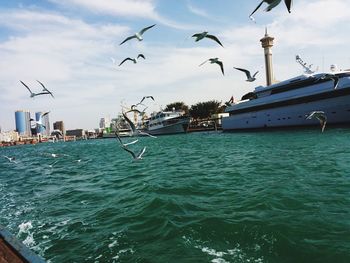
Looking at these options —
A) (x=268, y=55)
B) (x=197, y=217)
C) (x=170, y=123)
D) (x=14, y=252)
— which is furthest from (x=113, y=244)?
(x=170, y=123)

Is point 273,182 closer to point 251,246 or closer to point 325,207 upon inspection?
point 325,207

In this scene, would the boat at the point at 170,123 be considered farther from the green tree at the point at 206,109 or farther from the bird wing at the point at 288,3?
the bird wing at the point at 288,3

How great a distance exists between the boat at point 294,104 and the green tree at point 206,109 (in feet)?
125

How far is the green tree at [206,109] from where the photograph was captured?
108 m

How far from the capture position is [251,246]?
22.1 ft

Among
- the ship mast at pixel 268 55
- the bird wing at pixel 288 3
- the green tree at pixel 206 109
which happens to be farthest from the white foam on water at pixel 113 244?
the green tree at pixel 206 109

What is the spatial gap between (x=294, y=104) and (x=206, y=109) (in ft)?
189

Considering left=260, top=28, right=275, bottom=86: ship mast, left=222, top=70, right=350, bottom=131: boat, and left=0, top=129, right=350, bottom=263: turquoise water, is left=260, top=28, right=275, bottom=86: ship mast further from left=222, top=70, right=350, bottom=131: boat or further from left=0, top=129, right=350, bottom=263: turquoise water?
left=0, top=129, right=350, bottom=263: turquoise water

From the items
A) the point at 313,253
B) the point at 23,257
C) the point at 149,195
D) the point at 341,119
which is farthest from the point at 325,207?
the point at 341,119

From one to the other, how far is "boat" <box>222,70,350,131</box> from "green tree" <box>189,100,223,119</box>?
3804cm

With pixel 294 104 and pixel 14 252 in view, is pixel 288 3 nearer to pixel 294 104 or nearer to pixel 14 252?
pixel 14 252

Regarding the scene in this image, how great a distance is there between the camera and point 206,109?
109m

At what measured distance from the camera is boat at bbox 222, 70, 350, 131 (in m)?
44.7

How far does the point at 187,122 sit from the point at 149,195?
255 feet
